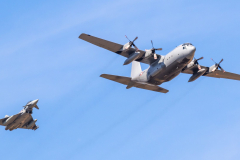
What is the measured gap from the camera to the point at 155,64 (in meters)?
47.2

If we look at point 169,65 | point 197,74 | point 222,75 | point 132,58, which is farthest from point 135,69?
point 222,75

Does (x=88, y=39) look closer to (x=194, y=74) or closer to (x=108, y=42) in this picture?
(x=108, y=42)

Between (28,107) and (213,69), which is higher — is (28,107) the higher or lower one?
the higher one

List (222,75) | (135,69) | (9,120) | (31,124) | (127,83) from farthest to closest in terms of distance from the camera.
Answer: (31,124) < (9,120) < (222,75) < (135,69) < (127,83)

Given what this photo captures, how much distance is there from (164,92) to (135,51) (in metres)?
9.53

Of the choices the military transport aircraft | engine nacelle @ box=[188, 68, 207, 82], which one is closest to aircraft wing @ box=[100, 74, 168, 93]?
the military transport aircraft

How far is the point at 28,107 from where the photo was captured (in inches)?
2250

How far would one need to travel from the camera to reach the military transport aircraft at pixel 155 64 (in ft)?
145

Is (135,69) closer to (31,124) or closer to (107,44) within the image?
(107,44)

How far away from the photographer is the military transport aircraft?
44.2m

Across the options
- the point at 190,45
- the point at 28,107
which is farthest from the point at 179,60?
the point at 28,107

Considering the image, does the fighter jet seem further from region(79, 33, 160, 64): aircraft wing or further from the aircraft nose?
the aircraft nose

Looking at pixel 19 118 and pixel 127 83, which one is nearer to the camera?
pixel 127 83

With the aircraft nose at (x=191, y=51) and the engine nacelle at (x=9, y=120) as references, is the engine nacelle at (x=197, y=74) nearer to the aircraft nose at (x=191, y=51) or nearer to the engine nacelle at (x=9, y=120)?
the aircraft nose at (x=191, y=51)
